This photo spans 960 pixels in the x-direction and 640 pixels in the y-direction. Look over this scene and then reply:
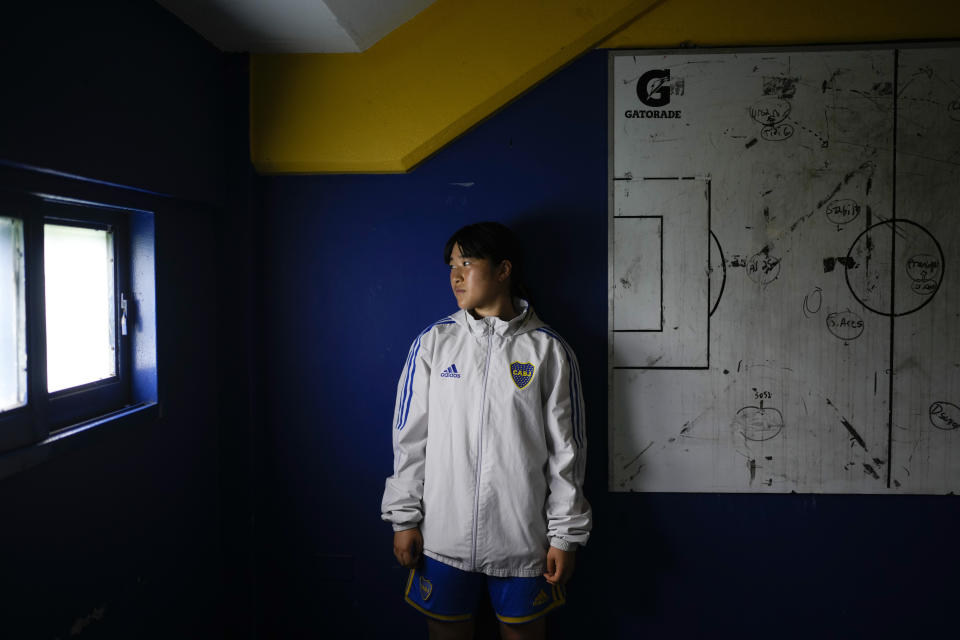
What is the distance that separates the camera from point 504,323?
1717 millimetres

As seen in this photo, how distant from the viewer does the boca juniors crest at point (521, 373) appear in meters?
1.68

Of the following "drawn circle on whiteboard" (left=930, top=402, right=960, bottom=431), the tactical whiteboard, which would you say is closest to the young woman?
the tactical whiteboard

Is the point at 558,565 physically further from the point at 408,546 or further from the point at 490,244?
the point at 490,244

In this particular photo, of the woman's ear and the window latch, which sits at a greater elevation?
the woman's ear

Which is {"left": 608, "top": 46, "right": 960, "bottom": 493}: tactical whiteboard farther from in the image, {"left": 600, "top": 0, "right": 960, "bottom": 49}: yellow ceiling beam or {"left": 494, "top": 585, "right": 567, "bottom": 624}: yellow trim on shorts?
{"left": 494, "top": 585, "right": 567, "bottom": 624}: yellow trim on shorts

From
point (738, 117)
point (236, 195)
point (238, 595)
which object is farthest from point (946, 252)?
point (238, 595)

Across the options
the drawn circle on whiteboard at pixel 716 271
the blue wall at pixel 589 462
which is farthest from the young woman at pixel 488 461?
the drawn circle on whiteboard at pixel 716 271

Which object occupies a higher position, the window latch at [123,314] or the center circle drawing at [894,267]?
the center circle drawing at [894,267]

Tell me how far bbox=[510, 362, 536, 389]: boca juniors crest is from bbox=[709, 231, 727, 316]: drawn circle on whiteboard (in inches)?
26.9

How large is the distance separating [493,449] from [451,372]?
252 millimetres

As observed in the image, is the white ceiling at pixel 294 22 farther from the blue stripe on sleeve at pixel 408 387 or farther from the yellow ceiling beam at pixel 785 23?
the blue stripe on sleeve at pixel 408 387

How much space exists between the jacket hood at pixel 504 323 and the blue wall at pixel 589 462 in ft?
0.64

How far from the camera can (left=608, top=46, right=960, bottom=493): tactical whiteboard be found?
74.2 inches

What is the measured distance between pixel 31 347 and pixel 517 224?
1.35 meters
